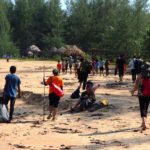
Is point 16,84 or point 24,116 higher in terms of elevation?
point 16,84

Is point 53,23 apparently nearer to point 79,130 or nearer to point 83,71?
point 83,71

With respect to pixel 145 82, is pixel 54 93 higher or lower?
lower

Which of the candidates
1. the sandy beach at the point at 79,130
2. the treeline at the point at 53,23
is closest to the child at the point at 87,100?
the sandy beach at the point at 79,130

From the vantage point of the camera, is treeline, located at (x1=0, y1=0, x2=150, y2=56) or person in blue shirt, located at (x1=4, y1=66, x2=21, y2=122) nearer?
person in blue shirt, located at (x1=4, y1=66, x2=21, y2=122)

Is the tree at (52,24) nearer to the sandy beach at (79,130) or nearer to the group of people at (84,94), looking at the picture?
the sandy beach at (79,130)

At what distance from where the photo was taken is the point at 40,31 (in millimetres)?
103062

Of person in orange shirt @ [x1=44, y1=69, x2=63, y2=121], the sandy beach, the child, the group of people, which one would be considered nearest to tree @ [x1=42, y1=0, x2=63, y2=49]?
the sandy beach

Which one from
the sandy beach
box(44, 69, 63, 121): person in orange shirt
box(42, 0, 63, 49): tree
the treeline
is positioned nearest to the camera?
the sandy beach

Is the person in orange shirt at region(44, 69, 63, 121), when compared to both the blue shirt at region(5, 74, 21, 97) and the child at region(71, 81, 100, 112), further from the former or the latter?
the child at region(71, 81, 100, 112)

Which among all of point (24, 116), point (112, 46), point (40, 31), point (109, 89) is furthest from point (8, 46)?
point (24, 116)

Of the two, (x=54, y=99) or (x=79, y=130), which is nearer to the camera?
(x=79, y=130)

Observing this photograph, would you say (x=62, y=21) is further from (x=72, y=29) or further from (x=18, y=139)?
(x=18, y=139)

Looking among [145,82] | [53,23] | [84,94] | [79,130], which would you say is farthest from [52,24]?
[145,82]

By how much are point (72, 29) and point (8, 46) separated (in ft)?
41.1
